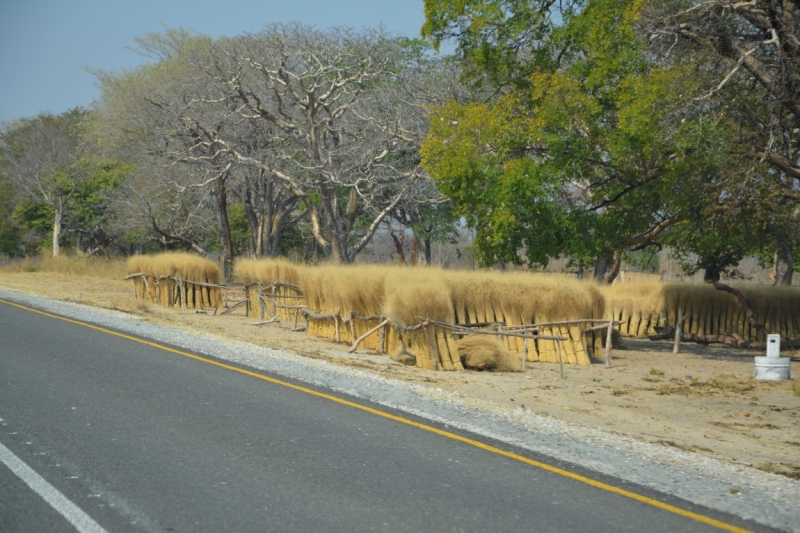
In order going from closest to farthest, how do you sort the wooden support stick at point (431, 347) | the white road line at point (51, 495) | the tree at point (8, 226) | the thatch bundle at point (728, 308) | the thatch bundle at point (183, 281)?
the white road line at point (51, 495) → the wooden support stick at point (431, 347) → the thatch bundle at point (728, 308) → the thatch bundle at point (183, 281) → the tree at point (8, 226)

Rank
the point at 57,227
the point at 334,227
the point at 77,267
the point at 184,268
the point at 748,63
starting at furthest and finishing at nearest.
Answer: the point at 57,227 < the point at 77,267 < the point at 334,227 < the point at 184,268 < the point at 748,63

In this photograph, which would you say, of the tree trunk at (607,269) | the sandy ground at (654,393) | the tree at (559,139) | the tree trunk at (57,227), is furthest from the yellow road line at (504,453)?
the tree trunk at (57,227)

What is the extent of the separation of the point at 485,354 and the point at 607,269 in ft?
45.4

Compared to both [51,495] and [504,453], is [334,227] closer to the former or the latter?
[504,453]

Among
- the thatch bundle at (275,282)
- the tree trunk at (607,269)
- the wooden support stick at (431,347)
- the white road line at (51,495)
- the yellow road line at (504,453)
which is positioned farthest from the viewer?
the tree trunk at (607,269)

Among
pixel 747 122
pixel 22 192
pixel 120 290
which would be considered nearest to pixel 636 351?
pixel 747 122

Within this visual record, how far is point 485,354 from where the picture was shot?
1510 cm

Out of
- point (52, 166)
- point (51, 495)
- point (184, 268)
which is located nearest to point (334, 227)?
point (184, 268)

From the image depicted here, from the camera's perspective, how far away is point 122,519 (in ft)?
16.9

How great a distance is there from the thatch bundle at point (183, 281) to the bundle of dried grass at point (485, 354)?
13.8m

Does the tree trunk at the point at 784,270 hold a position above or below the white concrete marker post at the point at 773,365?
above

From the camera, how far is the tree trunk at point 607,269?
84.9 ft

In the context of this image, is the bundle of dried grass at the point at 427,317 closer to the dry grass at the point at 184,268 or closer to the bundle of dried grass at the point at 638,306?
the bundle of dried grass at the point at 638,306

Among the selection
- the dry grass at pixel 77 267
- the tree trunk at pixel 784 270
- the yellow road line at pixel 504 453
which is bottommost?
the yellow road line at pixel 504 453
